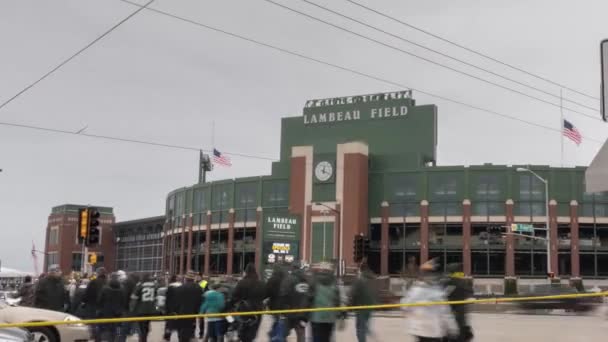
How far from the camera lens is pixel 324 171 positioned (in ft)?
244

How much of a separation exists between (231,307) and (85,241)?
27.4 ft

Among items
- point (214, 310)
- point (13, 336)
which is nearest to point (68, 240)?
point (214, 310)

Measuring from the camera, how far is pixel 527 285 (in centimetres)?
6644

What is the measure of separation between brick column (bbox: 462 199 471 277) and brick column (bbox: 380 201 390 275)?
747 centimetres

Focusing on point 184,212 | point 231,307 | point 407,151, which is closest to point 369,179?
point 407,151

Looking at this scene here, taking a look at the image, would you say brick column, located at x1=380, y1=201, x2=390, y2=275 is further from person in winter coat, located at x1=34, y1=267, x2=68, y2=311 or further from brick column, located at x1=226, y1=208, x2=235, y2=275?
person in winter coat, located at x1=34, y1=267, x2=68, y2=311

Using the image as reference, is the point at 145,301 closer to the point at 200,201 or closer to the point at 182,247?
the point at 200,201

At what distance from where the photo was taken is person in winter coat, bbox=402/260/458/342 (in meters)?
10.3

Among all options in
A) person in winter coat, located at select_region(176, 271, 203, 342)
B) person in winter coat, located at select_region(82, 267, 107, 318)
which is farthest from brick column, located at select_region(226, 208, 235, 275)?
person in winter coat, located at select_region(176, 271, 203, 342)

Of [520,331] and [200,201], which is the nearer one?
[520,331]

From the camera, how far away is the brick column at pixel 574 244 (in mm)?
66625

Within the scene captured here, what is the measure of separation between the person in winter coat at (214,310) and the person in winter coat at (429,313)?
588 centimetres

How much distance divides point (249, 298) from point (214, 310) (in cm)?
114

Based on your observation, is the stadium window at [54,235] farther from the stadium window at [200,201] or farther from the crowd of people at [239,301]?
the crowd of people at [239,301]
